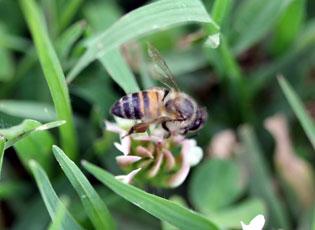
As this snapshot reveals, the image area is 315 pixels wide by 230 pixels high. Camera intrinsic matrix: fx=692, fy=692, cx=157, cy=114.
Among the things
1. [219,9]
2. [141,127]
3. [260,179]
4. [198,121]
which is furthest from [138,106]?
[260,179]

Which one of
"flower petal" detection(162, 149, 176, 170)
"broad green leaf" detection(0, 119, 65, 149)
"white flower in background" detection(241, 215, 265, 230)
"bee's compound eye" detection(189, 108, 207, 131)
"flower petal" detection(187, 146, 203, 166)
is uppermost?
"broad green leaf" detection(0, 119, 65, 149)

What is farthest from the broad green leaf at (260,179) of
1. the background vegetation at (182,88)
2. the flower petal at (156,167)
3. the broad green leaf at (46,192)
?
the broad green leaf at (46,192)

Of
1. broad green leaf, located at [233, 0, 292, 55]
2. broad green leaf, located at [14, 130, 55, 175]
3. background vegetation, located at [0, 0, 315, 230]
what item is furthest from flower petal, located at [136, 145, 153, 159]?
broad green leaf, located at [233, 0, 292, 55]

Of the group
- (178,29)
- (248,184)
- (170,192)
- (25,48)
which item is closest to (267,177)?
(248,184)

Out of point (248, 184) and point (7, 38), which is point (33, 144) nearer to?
point (7, 38)

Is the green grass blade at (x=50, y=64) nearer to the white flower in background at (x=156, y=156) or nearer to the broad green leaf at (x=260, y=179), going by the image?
the white flower in background at (x=156, y=156)

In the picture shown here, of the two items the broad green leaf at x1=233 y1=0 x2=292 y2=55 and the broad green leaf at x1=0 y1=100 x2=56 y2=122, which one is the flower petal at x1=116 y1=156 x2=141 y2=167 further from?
the broad green leaf at x1=233 y1=0 x2=292 y2=55
